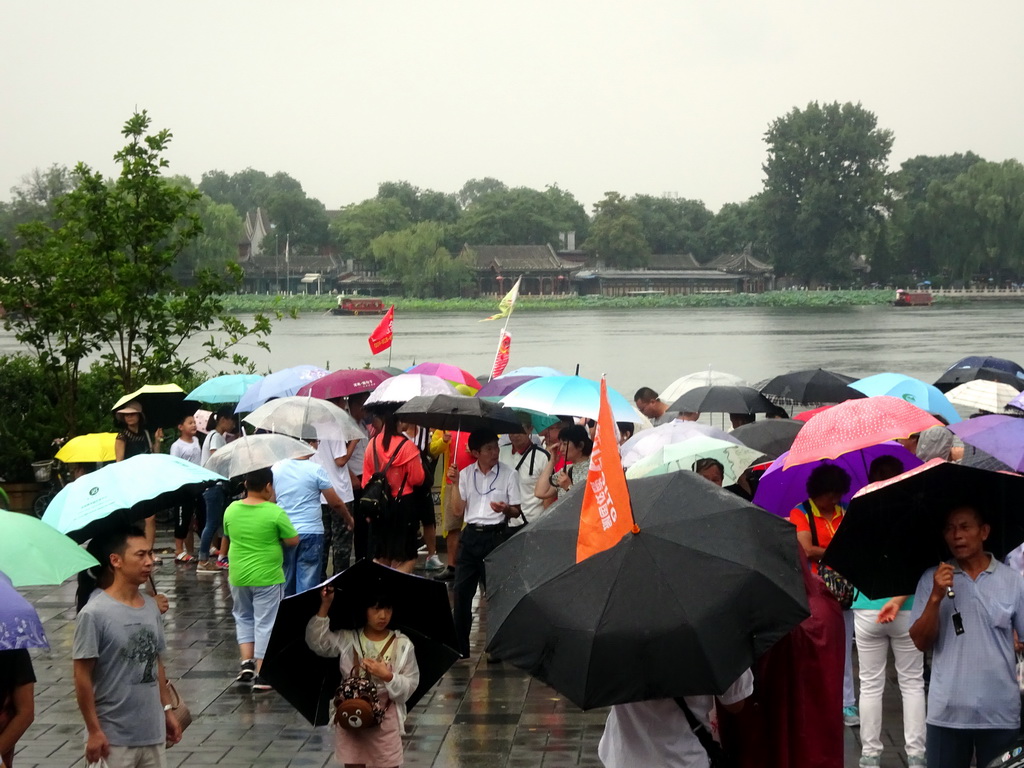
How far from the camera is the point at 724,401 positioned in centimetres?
1039

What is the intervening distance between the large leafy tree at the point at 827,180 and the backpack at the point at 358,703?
94.6m

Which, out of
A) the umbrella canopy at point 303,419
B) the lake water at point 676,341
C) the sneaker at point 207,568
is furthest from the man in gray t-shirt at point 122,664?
the lake water at point 676,341

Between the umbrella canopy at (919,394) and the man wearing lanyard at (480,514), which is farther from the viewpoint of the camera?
the umbrella canopy at (919,394)

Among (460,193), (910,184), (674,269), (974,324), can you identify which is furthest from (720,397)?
(460,193)

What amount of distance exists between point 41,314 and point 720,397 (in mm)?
7942

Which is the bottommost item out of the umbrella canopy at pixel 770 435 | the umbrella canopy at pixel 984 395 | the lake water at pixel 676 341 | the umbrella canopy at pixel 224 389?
the lake water at pixel 676 341

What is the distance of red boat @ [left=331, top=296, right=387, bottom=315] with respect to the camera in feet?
287

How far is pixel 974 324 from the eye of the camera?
74.1 meters

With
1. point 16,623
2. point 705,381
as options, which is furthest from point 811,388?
point 16,623

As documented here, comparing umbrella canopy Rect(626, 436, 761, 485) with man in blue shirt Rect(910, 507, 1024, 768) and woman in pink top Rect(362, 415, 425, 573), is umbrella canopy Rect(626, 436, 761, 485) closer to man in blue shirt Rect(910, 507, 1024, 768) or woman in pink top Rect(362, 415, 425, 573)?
woman in pink top Rect(362, 415, 425, 573)

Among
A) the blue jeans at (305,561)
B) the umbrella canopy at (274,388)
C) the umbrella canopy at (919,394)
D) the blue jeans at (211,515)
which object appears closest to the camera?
the blue jeans at (305,561)

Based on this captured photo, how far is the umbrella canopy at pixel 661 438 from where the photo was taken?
7450 mm

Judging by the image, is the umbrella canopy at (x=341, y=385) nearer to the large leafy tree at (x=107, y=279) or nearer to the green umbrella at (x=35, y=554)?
the large leafy tree at (x=107, y=279)

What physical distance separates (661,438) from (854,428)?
6.75 ft
